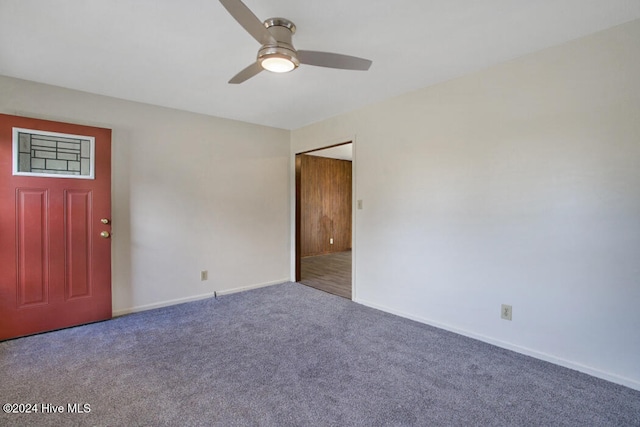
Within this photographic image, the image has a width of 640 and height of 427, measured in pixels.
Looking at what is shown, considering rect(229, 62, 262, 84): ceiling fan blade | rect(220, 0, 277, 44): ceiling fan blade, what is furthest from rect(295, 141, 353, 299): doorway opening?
rect(220, 0, 277, 44): ceiling fan blade

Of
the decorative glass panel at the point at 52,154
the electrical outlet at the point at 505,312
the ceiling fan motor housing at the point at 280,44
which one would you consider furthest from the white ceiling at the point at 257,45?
the electrical outlet at the point at 505,312

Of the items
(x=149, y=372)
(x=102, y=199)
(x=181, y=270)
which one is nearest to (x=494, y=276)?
(x=149, y=372)

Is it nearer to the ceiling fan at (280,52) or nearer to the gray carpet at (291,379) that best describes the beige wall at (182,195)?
the gray carpet at (291,379)

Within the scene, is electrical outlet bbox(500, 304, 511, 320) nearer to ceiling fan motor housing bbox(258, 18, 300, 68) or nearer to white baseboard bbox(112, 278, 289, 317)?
ceiling fan motor housing bbox(258, 18, 300, 68)

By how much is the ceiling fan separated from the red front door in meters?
2.07

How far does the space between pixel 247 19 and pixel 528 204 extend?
2333 millimetres

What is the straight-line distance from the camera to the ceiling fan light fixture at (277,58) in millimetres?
1720

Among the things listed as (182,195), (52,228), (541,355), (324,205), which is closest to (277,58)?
(182,195)

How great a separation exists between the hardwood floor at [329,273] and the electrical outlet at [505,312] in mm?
1795

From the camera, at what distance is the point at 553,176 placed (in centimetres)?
219

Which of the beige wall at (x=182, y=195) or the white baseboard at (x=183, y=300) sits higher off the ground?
the beige wall at (x=182, y=195)

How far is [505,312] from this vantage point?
7.97ft

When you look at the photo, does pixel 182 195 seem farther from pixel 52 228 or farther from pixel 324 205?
pixel 324 205

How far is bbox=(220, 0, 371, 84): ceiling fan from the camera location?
1.61 meters
